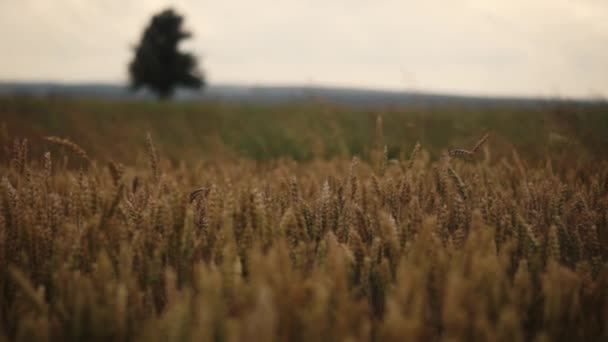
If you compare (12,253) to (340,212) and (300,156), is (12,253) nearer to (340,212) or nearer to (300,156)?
(340,212)

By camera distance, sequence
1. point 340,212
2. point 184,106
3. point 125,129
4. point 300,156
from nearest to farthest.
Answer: point 340,212
point 300,156
point 125,129
point 184,106

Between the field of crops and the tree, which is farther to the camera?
the tree

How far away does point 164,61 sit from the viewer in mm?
39375

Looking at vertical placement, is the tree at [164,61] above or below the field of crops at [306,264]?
above

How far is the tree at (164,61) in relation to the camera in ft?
126

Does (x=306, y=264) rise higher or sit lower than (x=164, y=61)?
lower

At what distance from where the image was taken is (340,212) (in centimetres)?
160

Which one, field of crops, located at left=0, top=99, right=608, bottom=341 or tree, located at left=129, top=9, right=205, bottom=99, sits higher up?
tree, located at left=129, top=9, right=205, bottom=99

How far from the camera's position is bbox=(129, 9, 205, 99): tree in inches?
1508

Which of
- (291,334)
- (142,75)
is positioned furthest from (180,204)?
(142,75)

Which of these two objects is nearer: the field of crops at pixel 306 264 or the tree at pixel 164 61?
the field of crops at pixel 306 264

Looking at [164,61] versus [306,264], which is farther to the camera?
[164,61]

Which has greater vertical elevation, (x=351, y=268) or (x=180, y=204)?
(x=180, y=204)

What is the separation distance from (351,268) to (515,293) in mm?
362
